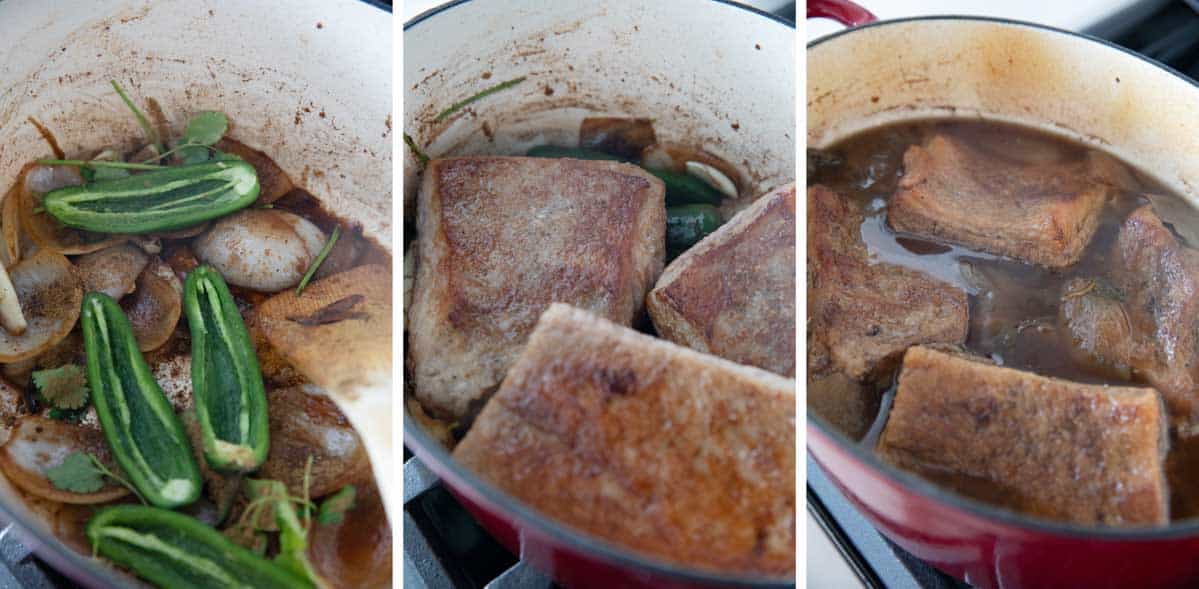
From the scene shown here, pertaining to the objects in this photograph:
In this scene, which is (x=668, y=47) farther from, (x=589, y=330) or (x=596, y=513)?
(x=596, y=513)

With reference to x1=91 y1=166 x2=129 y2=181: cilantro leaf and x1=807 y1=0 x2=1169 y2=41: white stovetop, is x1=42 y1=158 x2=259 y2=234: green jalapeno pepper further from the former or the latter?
x1=807 y1=0 x2=1169 y2=41: white stovetop

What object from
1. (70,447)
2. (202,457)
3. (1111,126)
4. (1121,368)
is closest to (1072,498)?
(1121,368)

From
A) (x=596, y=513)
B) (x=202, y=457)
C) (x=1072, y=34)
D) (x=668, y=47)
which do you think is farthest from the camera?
(x=1072, y=34)

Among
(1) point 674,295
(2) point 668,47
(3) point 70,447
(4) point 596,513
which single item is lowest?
(3) point 70,447

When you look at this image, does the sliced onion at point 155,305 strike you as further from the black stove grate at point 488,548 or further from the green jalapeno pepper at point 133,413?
the black stove grate at point 488,548

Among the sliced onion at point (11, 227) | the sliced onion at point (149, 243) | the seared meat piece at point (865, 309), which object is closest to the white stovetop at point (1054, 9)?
the seared meat piece at point (865, 309)

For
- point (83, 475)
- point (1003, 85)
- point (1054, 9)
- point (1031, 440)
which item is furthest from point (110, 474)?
point (1054, 9)
